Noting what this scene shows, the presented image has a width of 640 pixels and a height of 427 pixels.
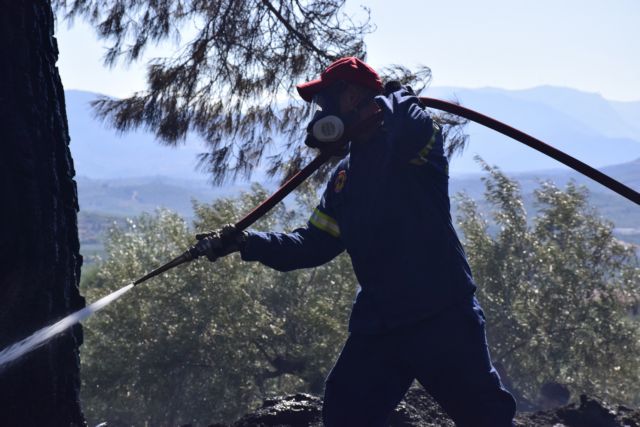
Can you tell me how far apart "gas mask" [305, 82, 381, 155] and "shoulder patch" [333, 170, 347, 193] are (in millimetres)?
124

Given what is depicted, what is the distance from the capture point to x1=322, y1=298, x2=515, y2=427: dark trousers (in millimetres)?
3385

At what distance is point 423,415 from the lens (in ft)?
17.1

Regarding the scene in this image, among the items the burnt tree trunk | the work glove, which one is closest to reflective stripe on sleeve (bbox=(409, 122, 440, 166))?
the work glove

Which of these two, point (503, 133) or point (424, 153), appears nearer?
point (424, 153)

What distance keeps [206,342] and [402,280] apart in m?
18.2

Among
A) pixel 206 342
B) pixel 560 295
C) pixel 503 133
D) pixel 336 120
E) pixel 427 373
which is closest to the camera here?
pixel 427 373

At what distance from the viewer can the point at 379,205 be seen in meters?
3.54

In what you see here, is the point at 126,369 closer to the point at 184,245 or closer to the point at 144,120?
the point at 184,245

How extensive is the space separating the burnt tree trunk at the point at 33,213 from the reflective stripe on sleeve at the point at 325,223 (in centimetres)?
111

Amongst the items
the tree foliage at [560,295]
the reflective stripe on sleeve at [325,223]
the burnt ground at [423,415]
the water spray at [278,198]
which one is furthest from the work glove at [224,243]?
the tree foliage at [560,295]

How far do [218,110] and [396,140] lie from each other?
16.4 ft

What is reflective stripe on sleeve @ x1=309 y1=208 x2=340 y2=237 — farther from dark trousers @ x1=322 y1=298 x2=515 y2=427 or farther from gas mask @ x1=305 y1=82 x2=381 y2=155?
dark trousers @ x1=322 y1=298 x2=515 y2=427

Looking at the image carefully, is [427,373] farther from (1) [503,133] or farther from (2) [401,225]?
(1) [503,133]

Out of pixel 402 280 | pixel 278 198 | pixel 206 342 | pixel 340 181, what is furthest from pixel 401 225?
pixel 206 342
